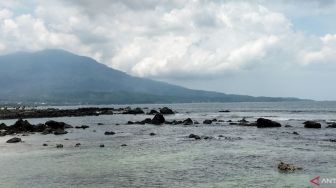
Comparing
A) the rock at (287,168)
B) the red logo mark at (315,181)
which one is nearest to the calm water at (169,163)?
the red logo mark at (315,181)

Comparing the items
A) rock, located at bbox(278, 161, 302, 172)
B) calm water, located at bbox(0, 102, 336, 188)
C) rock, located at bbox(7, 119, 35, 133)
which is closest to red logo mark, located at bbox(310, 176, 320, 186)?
calm water, located at bbox(0, 102, 336, 188)

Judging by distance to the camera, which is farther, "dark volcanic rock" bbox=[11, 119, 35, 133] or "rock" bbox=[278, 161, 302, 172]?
"dark volcanic rock" bbox=[11, 119, 35, 133]

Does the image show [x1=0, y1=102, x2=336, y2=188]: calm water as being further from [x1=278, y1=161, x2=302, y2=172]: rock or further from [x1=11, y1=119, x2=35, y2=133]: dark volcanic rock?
[x1=11, y1=119, x2=35, y2=133]: dark volcanic rock

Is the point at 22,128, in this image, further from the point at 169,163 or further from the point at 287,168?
the point at 287,168

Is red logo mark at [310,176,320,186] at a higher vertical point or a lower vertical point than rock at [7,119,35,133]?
lower

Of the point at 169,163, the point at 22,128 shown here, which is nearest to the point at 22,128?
the point at 22,128

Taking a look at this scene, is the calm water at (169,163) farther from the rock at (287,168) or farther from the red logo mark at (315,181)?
the rock at (287,168)

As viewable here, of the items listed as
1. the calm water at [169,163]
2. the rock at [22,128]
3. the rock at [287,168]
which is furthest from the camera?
the rock at [22,128]

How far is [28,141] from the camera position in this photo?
6875cm

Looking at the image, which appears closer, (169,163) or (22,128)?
(169,163)

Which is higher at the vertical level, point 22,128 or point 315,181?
point 22,128

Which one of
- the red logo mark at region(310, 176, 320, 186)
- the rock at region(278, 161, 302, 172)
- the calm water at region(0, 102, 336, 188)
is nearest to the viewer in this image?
the red logo mark at region(310, 176, 320, 186)

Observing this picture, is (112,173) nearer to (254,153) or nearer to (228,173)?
(228,173)

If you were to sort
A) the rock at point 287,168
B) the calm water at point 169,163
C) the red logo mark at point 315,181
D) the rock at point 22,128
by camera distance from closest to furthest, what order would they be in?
the red logo mark at point 315,181, the calm water at point 169,163, the rock at point 287,168, the rock at point 22,128
